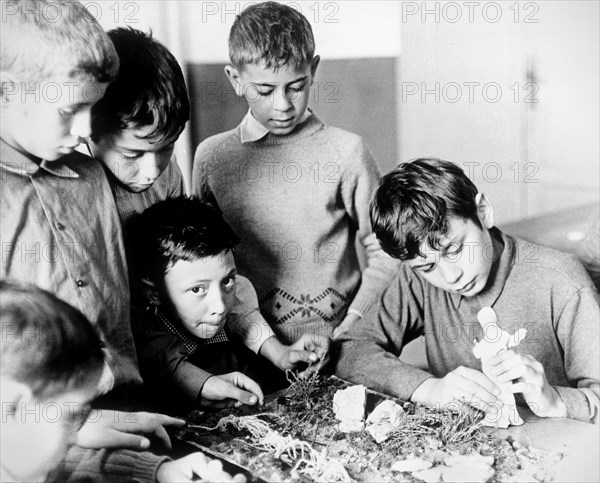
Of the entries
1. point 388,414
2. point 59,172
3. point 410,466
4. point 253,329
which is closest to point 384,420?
point 388,414

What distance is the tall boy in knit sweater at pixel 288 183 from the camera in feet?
5.33

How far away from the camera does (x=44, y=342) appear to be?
1.50m

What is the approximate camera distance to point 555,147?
5.63ft

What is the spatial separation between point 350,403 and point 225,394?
26 centimetres

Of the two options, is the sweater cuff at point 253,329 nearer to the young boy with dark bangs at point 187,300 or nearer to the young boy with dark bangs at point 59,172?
the young boy with dark bangs at point 187,300

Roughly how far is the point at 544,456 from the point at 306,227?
662 millimetres

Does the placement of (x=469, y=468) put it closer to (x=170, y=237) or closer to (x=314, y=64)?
(x=170, y=237)

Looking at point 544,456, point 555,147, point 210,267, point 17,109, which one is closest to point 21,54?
point 17,109

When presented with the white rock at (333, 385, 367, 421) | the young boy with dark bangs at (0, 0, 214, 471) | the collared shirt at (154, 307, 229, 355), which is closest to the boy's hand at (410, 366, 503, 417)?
the white rock at (333, 385, 367, 421)

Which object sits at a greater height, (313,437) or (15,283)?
(15,283)

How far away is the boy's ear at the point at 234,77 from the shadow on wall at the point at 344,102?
1cm

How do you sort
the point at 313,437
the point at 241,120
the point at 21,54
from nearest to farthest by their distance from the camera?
the point at 21,54, the point at 313,437, the point at 241,120

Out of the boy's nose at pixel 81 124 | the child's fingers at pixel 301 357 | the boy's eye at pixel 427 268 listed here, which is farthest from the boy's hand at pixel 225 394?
the boy's nose at pixel 81 124

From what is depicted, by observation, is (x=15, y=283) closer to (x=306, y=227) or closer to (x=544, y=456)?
(x=306, y=227)
